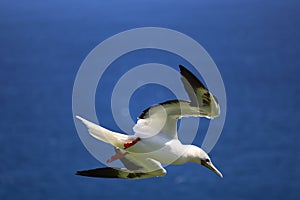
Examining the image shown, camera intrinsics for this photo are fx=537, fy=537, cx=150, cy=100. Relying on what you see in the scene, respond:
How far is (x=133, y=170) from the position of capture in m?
1.29

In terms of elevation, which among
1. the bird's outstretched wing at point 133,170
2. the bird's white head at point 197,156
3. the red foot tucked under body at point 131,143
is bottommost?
the bird's outstretched wing at point 133,170

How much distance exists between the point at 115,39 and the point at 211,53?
731mm

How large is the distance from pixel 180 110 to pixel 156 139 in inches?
3.8

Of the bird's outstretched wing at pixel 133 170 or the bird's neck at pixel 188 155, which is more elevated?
the bird's neck at pixel 188 155

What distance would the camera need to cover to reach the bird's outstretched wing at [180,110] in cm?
109

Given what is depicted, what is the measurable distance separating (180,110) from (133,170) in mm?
209

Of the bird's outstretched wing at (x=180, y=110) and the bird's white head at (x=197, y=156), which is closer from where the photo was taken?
the bird's outstretched wing at (x=180, y=110)

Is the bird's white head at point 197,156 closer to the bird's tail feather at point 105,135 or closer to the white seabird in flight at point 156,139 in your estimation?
the white seabird in flight at point 156,139

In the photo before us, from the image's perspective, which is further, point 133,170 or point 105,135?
point 133,170

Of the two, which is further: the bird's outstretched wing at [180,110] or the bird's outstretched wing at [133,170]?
the bird's outstretched wing at [133,170]

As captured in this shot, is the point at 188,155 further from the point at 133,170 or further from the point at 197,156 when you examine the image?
the point at 133,170

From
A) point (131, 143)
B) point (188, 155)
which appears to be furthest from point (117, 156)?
point (188, 155)

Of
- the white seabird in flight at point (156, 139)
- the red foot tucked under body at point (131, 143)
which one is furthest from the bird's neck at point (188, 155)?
the red foot tucked under body at point (131, 143)
